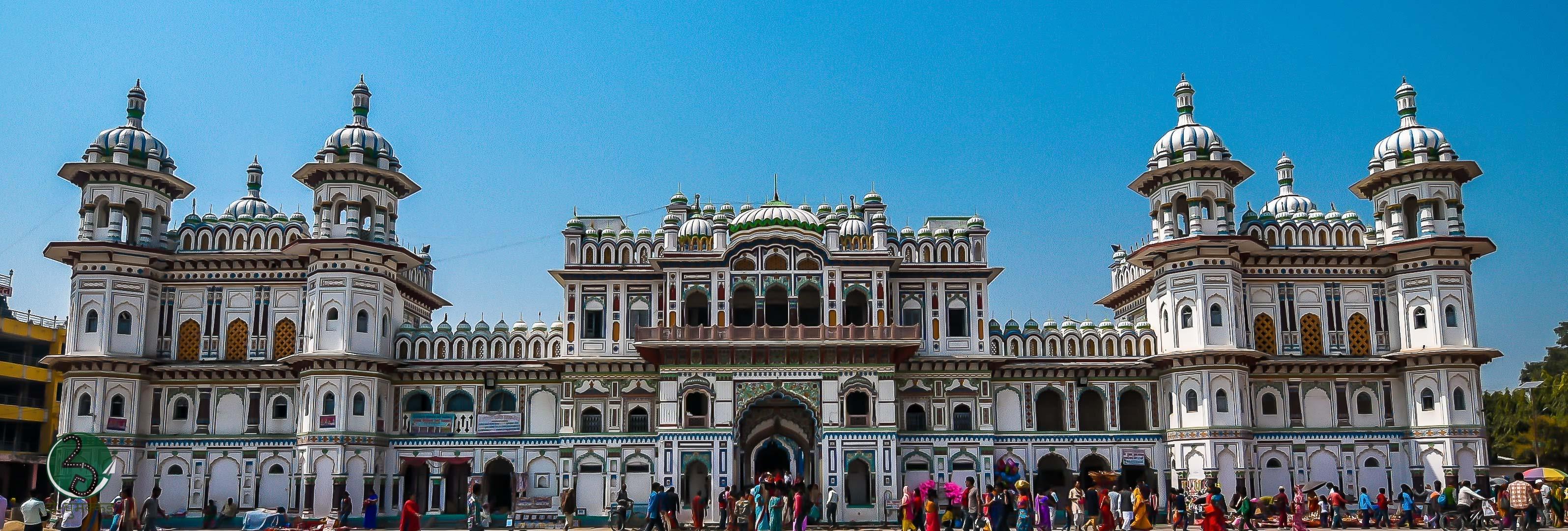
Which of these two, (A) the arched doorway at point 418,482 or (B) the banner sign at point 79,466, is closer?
(B) the banner sign at point 79,466

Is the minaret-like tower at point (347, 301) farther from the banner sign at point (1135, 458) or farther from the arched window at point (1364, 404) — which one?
the arched window at point (1364, 404)

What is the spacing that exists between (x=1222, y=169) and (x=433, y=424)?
27.0 meters

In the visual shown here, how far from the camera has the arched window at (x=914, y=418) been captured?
134 ft

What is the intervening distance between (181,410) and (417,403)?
740 cm

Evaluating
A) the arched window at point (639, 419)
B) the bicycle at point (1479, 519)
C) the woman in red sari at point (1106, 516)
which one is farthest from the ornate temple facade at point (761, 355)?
the woman in red sari at point (1106, 516)

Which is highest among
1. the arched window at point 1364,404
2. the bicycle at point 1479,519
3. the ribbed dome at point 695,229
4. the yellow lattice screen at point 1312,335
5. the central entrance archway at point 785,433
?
the ribbed dome at point 695,229

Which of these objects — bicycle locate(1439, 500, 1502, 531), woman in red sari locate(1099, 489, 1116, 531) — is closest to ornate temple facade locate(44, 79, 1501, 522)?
bicycle locate(1439, 500, 1502, 531)

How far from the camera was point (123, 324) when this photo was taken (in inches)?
1550

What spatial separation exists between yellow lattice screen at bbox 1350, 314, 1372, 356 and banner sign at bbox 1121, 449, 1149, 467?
7500mm

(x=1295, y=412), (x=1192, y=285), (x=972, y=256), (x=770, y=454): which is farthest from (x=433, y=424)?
(x=1295, y=412)

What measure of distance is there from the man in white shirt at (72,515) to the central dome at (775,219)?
22.4m

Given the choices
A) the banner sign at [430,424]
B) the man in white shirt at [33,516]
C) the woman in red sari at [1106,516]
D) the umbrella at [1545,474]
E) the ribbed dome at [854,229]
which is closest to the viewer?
the man in white shirt at [33,516]

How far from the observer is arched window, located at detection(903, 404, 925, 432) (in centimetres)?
4094

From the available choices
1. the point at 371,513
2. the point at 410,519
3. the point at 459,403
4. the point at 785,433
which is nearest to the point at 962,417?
the point at 785,433
